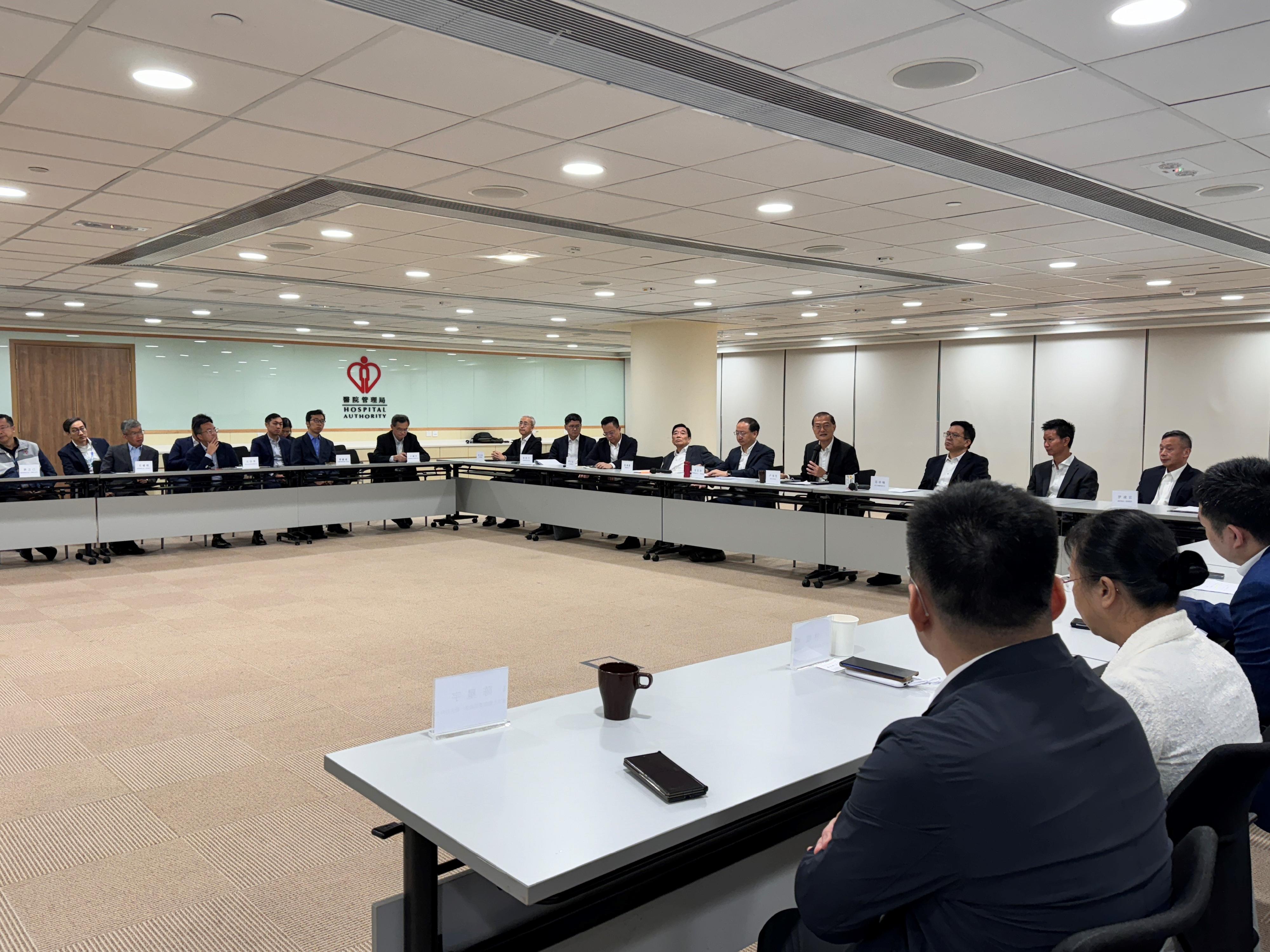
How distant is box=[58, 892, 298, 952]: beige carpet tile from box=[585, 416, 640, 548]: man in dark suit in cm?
786

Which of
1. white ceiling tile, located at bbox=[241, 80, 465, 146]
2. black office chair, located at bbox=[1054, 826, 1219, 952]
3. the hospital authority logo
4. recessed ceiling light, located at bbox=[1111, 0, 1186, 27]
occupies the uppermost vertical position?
white ceiling tile, located at bbox=[241, 80, 465, 146]

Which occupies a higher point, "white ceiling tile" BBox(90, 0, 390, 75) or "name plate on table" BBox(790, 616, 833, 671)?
"white ceiling tile" BBox(90, 0, 390, 75)

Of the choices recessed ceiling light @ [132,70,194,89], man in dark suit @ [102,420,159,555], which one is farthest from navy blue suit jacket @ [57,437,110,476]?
recessed ceiling light @ [132,70,194,89]

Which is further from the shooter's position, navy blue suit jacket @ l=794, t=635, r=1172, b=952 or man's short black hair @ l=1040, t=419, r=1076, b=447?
man's short black hair @ l=1040, t=419, r=1076, b=447

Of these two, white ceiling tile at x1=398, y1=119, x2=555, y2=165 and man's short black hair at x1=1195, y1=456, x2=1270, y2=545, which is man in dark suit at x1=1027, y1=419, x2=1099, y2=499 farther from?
white ceiling tile at x1=398, y1=119, x2=555, y2=165

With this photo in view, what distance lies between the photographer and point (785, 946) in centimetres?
166

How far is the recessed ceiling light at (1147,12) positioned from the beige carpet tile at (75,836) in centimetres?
438

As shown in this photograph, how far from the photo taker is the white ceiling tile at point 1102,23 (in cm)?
292

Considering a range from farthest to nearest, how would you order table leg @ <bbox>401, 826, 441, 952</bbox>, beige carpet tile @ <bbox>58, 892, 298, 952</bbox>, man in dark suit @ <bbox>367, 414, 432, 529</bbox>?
man in dark suit @ <bbox>367, 414, 432, 529</bbox> → beige carpet tile @ <bbox>58, 892, 298, 952</bbox> → table leg @ <bbox>401, 826, 441, 952</bbox>

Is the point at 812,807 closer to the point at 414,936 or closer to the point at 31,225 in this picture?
the point at 414,936

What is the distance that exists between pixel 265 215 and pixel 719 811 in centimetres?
588

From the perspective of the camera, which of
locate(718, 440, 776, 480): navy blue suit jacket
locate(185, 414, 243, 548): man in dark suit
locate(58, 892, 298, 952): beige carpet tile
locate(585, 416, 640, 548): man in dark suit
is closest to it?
locate(58, 892, 298, 952): beige carpet tile

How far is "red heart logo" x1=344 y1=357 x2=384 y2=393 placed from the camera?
16844 millimetres

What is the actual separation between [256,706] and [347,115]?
9.82ft
